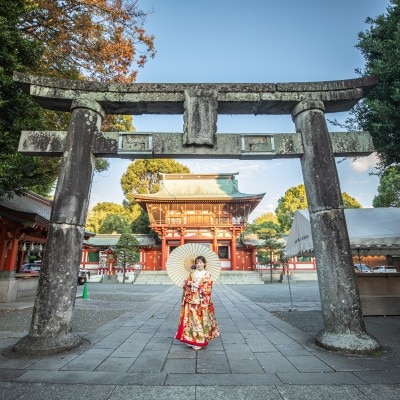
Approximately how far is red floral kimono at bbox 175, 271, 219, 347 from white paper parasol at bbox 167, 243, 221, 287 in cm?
16

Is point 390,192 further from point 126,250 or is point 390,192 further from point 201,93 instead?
point 201,93

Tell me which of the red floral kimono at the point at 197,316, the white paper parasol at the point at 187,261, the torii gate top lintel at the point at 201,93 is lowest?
the red floral kimono at the point at 197,316

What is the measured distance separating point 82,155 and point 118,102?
3.97 ft

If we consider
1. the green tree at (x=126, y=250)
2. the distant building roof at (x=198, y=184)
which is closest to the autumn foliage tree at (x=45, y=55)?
the green tree at (x=126, y=250)

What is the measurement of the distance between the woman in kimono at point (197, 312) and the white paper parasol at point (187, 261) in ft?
0.35

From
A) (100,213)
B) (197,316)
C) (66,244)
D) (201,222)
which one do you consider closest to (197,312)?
(197,316)

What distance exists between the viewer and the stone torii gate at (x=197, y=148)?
4.00 m

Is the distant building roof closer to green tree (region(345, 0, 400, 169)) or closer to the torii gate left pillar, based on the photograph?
green tree (region(345, 0, 400, 169))

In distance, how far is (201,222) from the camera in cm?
2542

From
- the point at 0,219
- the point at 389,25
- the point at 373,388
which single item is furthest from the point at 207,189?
the point at 373,388

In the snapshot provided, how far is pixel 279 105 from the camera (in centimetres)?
513

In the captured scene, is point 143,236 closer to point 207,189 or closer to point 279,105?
point 207,189

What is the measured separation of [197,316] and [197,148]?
9.10ft

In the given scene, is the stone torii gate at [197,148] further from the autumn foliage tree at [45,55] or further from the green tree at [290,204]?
the green tree at [290,204]
